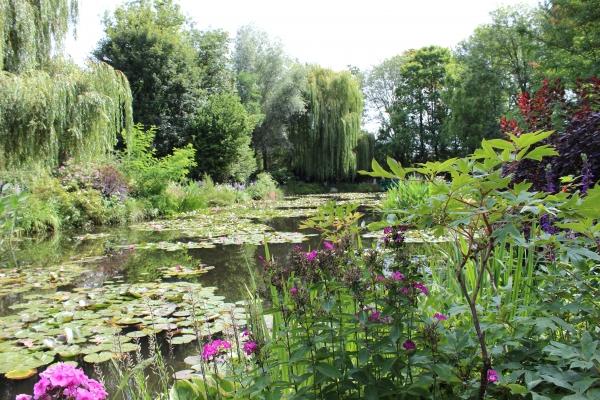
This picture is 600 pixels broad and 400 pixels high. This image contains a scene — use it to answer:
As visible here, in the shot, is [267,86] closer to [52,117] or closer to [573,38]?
[573,38]

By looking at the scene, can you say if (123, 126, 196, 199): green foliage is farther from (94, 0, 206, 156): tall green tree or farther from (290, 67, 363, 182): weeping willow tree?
(290, 67, 363, 182): weeping willow tree

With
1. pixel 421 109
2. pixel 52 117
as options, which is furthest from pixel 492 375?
pixel 421 109

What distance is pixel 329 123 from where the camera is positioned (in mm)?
21547

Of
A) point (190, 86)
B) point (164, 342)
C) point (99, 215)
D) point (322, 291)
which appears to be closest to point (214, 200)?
point (99, 215)

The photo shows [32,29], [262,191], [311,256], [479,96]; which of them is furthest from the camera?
[479,96]

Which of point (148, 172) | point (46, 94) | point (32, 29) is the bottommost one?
point (148, 172)

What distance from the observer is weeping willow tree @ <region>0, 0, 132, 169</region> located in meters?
6.52

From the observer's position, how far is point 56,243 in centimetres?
750

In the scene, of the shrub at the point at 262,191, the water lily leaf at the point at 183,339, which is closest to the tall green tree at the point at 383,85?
the shrub at the point at 262,191

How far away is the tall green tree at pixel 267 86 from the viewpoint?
71.6ft

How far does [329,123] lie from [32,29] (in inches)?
607

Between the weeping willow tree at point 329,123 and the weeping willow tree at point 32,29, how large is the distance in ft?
46.2

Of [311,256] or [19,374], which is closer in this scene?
[311,256]

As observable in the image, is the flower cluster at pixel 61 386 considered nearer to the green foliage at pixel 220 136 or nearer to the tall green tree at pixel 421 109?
the green foliage at pixel 220 136
